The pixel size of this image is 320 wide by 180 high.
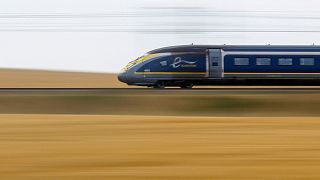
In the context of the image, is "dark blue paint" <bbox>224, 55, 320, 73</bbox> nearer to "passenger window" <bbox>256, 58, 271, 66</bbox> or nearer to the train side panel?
"passenger window" <bbox>256, 58, 271, 66</bbox>

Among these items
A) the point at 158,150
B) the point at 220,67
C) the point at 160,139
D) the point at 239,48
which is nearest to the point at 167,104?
the point at 220,67

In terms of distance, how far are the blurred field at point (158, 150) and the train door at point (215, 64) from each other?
15.0 m

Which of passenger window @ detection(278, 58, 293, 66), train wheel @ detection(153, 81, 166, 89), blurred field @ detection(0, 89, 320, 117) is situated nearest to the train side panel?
train wheel @ detection(153, 81, 166, 89)

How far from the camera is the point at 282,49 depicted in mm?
35750

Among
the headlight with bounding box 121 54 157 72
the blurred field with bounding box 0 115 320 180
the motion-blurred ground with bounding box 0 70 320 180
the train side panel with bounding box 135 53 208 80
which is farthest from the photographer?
the headlight with bounding box 121 54 157 72

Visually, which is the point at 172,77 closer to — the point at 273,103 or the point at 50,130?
the point at 273,103

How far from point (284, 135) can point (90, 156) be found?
558 centimetres

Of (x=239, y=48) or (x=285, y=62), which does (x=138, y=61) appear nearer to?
(x=239, y=48)

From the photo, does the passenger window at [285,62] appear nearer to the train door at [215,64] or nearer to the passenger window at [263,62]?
the passenger window at [263,62]

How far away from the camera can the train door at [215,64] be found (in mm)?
34906

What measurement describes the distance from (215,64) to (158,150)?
21928 millimetres

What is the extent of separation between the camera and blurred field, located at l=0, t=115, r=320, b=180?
10.9 meters

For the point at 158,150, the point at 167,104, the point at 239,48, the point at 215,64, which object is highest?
the point at 239,48

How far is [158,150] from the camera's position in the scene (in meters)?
13.3
